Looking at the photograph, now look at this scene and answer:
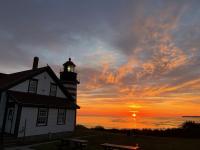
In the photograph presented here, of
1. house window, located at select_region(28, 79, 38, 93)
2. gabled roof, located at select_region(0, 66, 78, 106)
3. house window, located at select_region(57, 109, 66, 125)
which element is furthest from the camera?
house window, located at select_region(57, 109, 66, 125)

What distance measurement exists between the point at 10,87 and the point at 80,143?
33.6 ft

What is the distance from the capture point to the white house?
64.6 feet

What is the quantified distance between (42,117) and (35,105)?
190cm

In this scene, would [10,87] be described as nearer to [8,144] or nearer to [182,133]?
[8,144]

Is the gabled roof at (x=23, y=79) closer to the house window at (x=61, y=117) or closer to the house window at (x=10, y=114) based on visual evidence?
the house window at (x=10, y=114)

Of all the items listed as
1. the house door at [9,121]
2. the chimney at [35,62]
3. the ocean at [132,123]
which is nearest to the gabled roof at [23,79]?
the house door at [9,121]

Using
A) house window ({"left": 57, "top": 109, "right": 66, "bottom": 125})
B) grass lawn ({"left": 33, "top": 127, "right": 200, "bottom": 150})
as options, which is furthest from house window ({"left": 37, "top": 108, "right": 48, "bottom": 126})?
grass lawn ({"left": 33, "top": 127, "right": 200, "bottom": 150})

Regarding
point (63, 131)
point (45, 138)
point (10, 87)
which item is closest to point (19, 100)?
point (10, 87)

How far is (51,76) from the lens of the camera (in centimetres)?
2503

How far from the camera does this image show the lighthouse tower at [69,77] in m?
28.9

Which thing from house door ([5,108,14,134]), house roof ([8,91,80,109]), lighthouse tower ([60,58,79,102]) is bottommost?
house door ([5,108,14,134])

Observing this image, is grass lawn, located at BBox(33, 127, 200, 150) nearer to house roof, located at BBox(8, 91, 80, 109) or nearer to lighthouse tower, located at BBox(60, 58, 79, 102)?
house roof, located at BBox(8, 91, 80, 109)

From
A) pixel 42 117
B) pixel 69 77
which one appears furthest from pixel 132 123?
pixel 42 117

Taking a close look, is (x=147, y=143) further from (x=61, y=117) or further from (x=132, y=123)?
(x=132, y=123)
